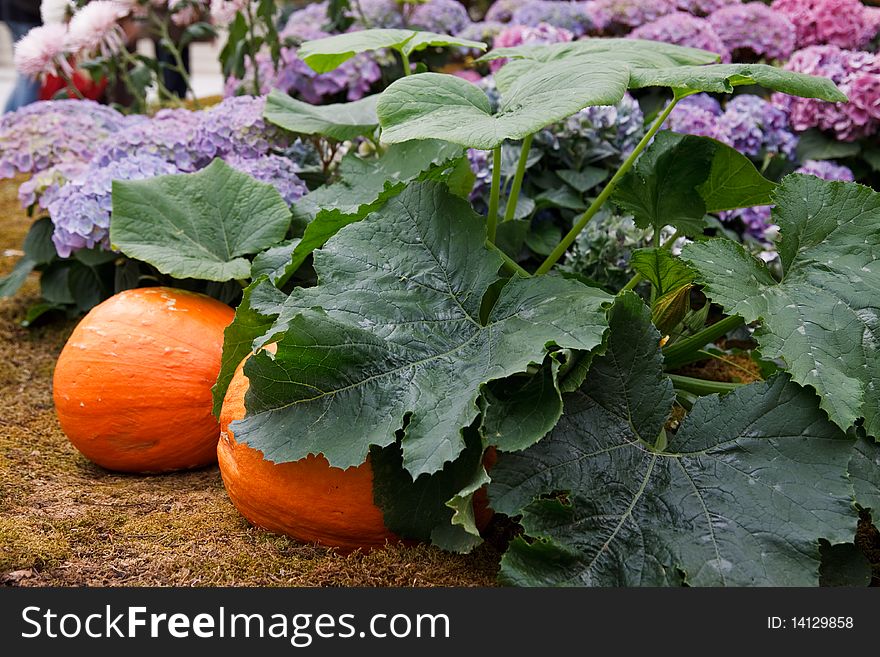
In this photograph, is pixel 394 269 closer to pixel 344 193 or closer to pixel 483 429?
pixel 483 429

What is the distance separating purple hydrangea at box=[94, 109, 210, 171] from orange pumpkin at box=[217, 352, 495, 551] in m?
0.91

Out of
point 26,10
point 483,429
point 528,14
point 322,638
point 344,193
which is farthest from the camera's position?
point 26,10

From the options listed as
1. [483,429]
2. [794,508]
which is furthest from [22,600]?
[794,508]

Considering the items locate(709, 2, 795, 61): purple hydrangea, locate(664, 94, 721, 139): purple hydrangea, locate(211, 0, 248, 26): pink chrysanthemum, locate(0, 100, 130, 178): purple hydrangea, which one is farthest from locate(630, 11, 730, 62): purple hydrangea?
locate(0, 100, 130, 178): purple hydrangea

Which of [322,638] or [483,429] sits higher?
[483,429]

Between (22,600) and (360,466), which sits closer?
(22,600)

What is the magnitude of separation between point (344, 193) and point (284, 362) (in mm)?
602

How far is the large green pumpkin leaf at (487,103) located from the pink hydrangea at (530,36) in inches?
49.4

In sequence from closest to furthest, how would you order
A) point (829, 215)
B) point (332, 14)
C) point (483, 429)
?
point (483, 429) → point (829, 215) → point (332, 14)

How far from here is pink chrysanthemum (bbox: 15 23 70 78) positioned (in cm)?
262

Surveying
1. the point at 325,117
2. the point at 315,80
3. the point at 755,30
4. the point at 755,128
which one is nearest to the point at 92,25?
the point at 315,80

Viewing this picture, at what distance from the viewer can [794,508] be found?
1.17 metres

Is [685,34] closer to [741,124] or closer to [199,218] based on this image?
[741,124]

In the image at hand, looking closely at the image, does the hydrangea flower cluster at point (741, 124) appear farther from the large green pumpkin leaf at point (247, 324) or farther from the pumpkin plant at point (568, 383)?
the large green pumpkin leaf at point (247, 324)
